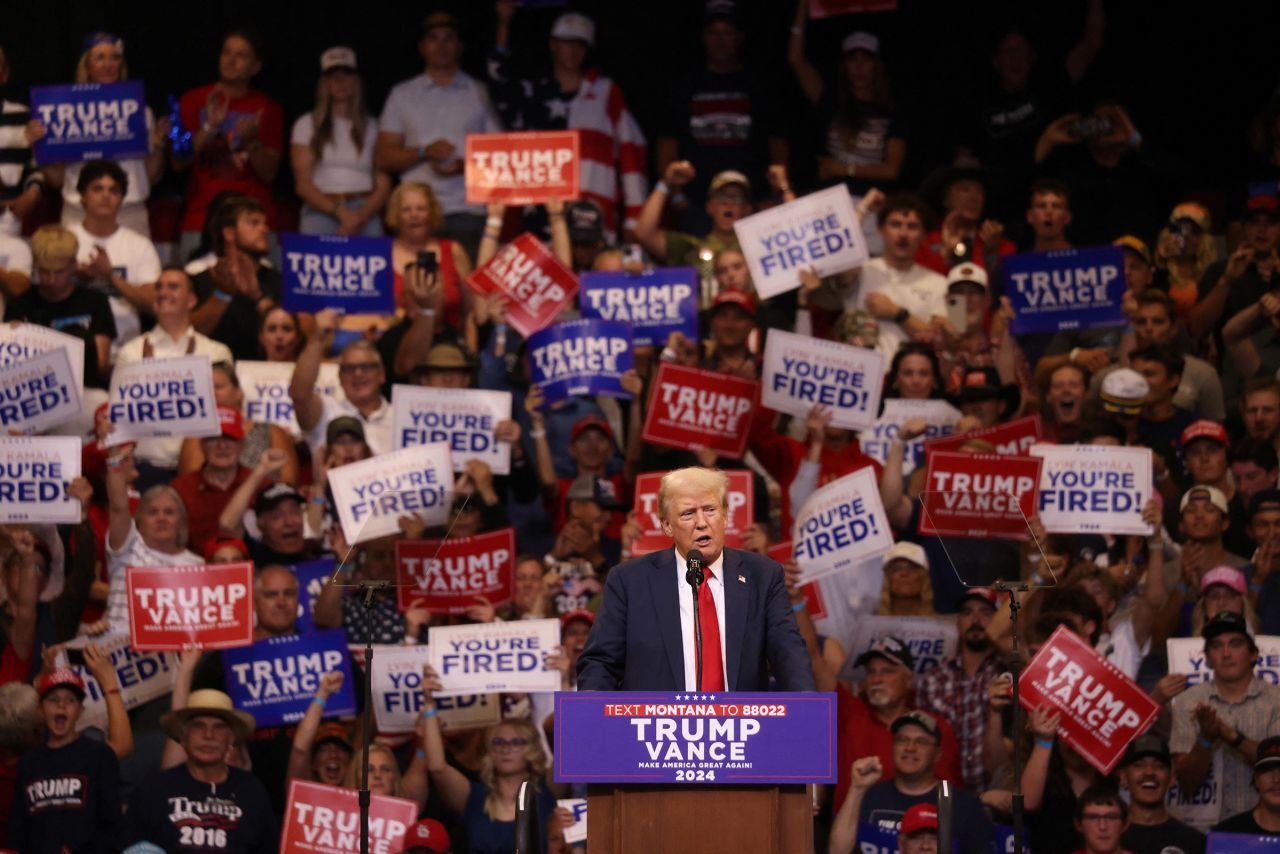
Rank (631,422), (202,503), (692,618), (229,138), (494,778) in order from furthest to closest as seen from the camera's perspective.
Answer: (229,138), (631,422), (202,503), (494,778), (692,618)

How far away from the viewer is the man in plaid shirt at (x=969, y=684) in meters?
9.09

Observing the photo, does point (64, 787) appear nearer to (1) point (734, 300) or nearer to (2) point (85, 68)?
(1) point (734, 300)

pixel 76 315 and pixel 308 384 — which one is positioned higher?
pixel 76 315

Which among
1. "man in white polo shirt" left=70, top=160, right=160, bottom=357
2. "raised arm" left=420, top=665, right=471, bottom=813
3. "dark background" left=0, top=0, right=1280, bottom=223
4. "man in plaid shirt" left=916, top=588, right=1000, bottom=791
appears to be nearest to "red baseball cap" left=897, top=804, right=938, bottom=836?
"man in plaid shirt" left=916, top=588, right=1000, bottom=791

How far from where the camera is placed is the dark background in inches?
523

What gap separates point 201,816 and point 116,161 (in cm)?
469

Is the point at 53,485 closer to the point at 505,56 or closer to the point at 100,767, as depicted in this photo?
the point at 100,767

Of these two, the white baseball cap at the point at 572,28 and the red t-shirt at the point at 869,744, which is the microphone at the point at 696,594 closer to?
the red t-shirt at the point at 869,744

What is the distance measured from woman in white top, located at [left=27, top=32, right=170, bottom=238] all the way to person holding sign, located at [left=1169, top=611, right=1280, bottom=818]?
6172 mm

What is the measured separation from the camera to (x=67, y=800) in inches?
337

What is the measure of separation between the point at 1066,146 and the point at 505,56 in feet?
10.7

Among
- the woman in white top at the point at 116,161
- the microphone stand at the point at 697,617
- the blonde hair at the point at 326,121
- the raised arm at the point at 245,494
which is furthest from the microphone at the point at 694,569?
the blonde hair at the point at 326,121

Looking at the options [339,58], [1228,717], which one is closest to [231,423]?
[339,58]

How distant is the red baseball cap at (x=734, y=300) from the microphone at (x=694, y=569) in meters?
5.23
